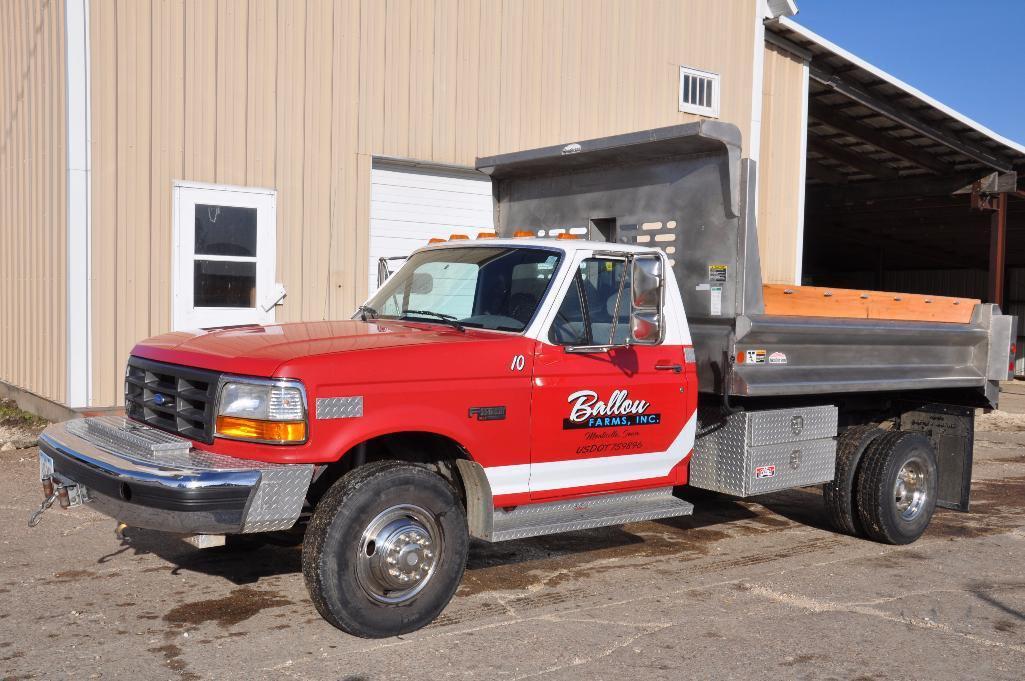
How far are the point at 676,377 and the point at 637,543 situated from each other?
165cm

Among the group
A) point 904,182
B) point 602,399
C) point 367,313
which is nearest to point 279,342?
point 367,313

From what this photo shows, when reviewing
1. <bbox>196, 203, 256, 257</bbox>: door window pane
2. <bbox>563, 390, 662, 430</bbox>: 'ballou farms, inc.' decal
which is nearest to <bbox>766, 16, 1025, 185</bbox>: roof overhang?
<bbox>196, 203, 256, 257</bbox>: door window pane

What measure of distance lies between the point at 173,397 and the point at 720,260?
3.52m

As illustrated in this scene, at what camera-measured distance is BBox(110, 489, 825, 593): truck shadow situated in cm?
637

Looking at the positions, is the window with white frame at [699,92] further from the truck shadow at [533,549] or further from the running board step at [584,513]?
the running board step at [584,513]

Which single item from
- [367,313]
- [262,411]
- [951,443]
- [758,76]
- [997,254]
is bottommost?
[951,443]

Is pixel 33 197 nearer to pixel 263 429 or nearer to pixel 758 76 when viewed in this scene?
pixel 263 429

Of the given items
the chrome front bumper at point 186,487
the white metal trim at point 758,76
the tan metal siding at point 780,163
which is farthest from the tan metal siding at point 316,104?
the chrome front bumper at point 186,487

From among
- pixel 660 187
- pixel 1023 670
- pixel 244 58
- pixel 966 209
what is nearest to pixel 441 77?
pixel 244 58

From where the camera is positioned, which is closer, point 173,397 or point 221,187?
point 173,397

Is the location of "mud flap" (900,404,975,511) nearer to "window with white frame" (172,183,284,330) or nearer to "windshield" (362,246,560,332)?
"windshield" (362,246,560,332)

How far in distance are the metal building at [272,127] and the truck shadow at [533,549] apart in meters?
4.11

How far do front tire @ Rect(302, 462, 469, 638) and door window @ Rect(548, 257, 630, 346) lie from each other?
1202mm

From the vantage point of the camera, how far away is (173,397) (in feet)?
17.3
